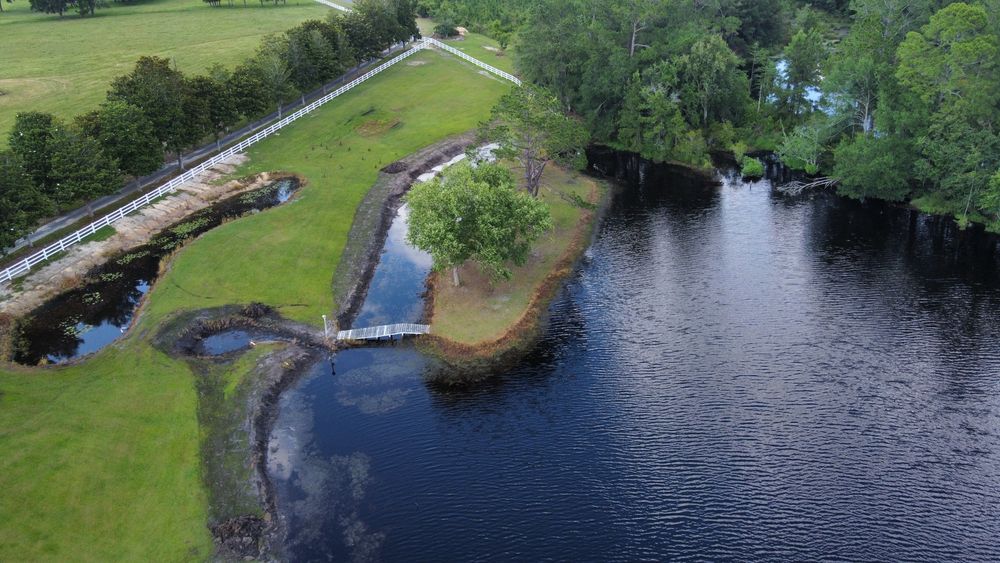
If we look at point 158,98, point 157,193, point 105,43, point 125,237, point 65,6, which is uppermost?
point 65,6

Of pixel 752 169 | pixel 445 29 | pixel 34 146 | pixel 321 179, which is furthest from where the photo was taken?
pixel 445 29

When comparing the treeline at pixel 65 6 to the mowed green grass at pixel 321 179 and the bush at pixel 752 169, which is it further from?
the bush at pixel 752 169

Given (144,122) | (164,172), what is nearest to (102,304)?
(144,122)

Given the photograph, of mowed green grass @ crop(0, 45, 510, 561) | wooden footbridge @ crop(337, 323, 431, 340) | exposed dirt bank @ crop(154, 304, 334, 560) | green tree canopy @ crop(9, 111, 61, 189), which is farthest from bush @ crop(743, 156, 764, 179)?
green tree canopy @ crop(9, 111, 61, 189)

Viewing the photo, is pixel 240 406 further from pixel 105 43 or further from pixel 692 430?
pixel 105 43

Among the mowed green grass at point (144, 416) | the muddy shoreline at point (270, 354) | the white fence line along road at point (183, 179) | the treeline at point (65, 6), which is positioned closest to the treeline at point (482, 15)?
the white fence line along road at point (183, 179)

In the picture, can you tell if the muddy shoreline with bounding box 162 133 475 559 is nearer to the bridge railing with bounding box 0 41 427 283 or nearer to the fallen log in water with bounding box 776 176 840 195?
the bridge railing with bounding box 0 41 427 283
